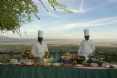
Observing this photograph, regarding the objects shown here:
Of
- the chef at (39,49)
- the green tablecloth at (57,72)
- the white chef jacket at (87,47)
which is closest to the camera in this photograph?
the green tablecloth at (57,72)

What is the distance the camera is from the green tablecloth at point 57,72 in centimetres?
834

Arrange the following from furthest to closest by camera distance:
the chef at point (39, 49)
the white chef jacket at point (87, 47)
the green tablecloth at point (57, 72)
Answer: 1. the white chef jacket at point (87, 47)
2. the chef at point (39, 49)
3. the green tablecloth at point (57, 72)

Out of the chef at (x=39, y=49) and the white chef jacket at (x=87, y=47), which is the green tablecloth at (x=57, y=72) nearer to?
the chef at (x=39, y=49)

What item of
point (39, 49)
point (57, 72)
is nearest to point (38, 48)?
point (39, 49)

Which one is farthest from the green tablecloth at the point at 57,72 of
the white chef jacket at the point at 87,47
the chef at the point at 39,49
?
the white chef jacket at the point at 87,47

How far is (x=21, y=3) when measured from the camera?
865cm

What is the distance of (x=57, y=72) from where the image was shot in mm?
8453

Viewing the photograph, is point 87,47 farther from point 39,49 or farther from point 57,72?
point 57,72

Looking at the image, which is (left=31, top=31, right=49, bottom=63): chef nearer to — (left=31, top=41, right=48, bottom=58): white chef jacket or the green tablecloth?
(left=31, top=41, right=48, bottom=58): white chef jacket

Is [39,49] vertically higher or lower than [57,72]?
higher

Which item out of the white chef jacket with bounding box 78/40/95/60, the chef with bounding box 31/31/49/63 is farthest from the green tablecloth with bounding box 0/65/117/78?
the white chef jacket with bounding box 78/40/95/60

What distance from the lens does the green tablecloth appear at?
834 cm

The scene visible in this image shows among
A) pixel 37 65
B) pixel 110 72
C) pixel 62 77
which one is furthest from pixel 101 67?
pixel 37 65

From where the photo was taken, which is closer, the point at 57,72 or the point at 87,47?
the point at 57,72
